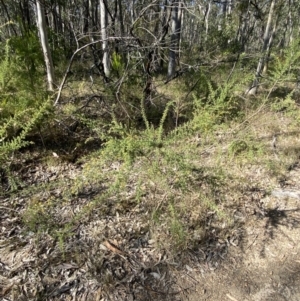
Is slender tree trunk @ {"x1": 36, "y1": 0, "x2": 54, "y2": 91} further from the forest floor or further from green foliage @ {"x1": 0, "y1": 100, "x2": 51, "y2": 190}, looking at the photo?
the forest floor

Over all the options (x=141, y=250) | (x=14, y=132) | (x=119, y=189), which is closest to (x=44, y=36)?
(x=14, y=132)

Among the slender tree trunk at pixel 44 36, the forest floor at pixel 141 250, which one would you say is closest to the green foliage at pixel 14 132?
the forest floor at pixel 141 250

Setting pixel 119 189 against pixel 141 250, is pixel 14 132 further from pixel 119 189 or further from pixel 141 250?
pixel 141 250

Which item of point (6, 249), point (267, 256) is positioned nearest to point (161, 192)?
point (267, 256)

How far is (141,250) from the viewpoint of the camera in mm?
2199

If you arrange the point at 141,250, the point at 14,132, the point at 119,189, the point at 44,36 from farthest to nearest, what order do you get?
the point at 44,36
the point at 14,132
the point at 119,189
the point at 141,250

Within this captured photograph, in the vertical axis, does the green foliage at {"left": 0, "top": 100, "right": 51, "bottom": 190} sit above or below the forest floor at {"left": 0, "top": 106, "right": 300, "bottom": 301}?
above

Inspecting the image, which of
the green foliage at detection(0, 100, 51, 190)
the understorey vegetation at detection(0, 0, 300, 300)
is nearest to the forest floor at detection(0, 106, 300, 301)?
the understorey vegetation at detection(0, 0, 300, 300)

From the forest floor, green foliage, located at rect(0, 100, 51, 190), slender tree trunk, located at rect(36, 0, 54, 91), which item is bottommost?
the forest floor

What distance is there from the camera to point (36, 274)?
6.30 feet

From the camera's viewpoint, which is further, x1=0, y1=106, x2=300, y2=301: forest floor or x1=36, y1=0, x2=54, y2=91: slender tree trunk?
x1=36, y1=0, x2=54, y2=91: slender tree trunk

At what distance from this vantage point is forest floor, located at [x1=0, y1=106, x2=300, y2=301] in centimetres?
188

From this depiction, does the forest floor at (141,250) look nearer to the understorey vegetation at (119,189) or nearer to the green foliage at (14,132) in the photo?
the understorey vegetation at (119,189)

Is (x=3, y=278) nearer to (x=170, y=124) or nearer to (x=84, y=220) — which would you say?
(x=84, y=220)
